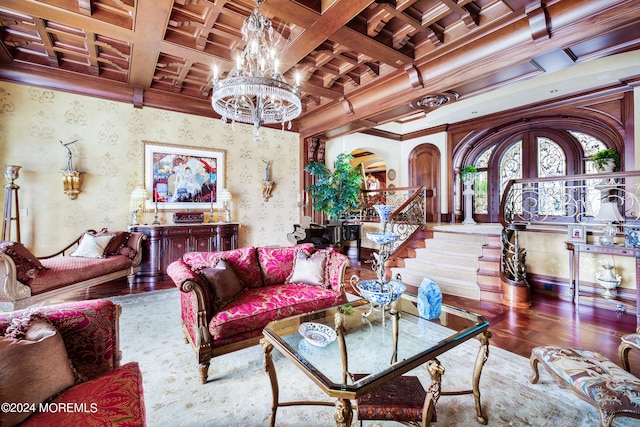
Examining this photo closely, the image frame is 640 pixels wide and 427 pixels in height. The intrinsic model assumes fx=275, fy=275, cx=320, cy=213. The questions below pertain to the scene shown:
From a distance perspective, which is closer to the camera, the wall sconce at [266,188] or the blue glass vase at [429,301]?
the blue glass vase at [429,301]

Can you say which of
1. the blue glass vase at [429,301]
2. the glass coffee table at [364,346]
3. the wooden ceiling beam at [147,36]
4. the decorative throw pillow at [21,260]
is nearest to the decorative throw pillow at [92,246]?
the decorative throw pillow at [21,260]

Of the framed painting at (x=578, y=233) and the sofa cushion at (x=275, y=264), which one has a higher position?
the framed painting at (x=578, y=233)

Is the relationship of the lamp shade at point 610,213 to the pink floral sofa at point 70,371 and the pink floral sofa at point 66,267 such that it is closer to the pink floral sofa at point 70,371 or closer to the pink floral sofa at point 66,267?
the pink floral sofa at point 70,371

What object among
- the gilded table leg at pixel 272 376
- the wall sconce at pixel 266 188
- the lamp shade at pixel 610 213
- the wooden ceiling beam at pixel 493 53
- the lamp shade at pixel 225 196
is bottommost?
the gilded table leg at pixel 272 376

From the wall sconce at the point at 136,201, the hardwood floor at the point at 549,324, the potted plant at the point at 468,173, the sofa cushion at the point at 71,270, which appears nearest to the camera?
the hardwood floor at the point at 549,324

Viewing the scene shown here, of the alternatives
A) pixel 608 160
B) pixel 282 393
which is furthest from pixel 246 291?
pixel 608 160

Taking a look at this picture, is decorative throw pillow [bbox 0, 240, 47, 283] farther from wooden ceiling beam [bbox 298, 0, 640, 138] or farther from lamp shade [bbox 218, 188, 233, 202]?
wooden ceiling beam [bbox 298, 0, 640, 138]

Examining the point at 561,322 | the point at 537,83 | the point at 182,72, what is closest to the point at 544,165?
the point at 537,83

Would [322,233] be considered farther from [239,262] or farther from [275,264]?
[239,262]

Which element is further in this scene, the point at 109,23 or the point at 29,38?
the point at 29,38

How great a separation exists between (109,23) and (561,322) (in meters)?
6.20

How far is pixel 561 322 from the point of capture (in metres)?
3.17

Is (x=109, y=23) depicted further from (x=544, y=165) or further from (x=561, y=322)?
(x=544, y=165)

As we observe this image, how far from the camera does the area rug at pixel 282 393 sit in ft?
5.57
